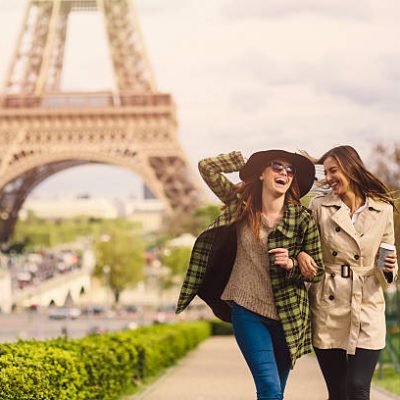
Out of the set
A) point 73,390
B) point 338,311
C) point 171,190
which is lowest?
point 73,390

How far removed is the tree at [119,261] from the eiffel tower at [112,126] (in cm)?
827

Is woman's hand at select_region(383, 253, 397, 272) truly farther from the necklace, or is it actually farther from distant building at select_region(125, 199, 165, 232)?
distant building at select_region(125, 199, 165, 232)

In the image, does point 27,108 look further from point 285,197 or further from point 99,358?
point 285,197

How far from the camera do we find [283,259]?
4984mm

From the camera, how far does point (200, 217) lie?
182ft

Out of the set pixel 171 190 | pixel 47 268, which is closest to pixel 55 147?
pixel 171 190

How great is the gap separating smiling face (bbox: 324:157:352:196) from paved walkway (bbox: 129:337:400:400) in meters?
5.57

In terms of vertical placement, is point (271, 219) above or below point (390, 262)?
above

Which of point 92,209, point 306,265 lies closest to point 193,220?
point 306,265

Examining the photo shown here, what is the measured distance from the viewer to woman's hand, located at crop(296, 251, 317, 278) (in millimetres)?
5021

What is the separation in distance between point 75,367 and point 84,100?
48.3m

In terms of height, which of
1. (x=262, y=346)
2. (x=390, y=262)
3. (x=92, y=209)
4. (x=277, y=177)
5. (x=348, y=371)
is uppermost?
(x=92, y=209)

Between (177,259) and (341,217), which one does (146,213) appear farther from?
(341,217)

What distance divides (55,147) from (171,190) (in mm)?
6600
